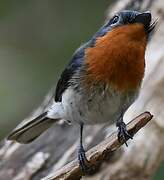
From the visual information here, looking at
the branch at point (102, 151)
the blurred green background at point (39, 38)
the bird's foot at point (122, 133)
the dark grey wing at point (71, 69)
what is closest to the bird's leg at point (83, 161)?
the branch at point (102, 151)

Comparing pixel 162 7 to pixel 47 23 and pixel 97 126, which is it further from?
pixel 47 23

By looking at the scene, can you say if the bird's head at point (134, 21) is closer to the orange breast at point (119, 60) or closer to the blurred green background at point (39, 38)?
the orange breast at point (119, 60)

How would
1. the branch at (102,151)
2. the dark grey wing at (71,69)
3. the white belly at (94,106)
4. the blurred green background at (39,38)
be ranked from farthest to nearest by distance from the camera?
the blurred green background at (39,38) < the dark grey wing at (71,69) < the white belly at (94,106) < the branch at (102,151)

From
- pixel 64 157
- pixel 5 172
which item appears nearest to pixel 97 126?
pixel 64 157

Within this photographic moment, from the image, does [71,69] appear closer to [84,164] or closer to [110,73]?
[110,73]

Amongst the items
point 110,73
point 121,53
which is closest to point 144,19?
point 121,53

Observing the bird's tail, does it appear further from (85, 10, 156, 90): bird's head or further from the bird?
(85, 10, 156, 90): bird's head
